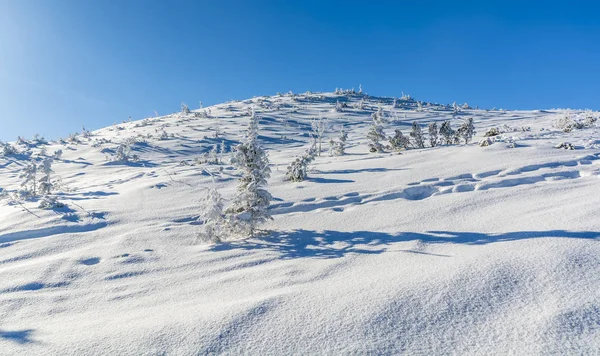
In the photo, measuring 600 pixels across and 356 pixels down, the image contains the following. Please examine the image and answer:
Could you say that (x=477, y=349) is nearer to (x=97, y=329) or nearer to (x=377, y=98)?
(x=97, y=329)

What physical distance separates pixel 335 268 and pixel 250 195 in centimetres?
321

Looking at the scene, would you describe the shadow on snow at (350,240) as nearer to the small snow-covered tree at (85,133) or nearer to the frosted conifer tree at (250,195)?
the frosted conifer tree at (250,195)

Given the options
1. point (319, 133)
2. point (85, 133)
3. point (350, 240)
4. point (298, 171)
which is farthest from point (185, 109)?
point (350, 240)

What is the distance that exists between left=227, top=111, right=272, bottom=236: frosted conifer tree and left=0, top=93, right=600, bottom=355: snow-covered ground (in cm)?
43

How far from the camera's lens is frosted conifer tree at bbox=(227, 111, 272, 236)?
7.62 meters

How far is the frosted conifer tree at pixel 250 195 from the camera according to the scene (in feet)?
25.0

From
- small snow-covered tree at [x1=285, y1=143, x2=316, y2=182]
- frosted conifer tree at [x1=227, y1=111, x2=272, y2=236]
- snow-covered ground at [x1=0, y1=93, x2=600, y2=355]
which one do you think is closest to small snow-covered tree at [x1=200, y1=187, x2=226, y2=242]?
frosted conifer tree at [x1=227, y1=111, x2=272, y2=236]

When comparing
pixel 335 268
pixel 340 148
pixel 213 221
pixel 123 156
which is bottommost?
pixel 335 268

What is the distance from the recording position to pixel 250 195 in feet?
25.8

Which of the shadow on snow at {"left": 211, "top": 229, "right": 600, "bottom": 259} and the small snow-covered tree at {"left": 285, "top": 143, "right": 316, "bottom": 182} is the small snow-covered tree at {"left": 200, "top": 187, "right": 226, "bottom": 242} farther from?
the small snow-covered tree at {"left": 285, "top": 143, "right": 316, "bottom": 182}

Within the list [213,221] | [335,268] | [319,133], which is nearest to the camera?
[335,268]

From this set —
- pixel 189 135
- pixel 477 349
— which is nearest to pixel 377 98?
pixel 189 135

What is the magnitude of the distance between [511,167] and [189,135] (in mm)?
30612

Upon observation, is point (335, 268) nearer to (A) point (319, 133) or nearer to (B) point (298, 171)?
(B) point (298, 171)
